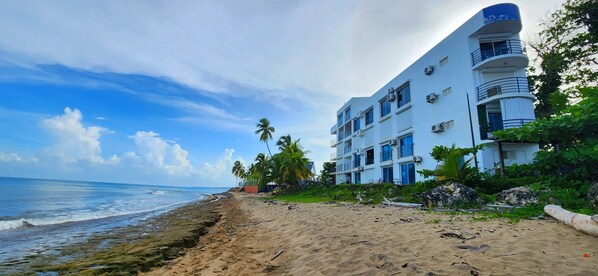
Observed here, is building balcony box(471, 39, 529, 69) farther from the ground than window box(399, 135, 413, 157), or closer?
farther from the ground

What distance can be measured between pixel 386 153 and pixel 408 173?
408 centimetres

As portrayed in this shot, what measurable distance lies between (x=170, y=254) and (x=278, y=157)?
2387 centimetres

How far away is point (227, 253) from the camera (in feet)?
21.2

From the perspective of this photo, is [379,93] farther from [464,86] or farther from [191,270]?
[191,270]

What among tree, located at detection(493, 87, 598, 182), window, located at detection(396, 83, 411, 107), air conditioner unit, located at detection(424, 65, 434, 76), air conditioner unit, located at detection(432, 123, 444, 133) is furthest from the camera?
window, located at detection(396, 83, 411, 107)

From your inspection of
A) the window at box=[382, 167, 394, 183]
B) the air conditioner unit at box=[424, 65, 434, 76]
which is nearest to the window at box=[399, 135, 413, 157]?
the window at box=[382, 167, 394, 183]

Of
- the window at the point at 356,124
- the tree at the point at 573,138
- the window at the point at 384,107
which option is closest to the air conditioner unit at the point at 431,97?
the window at the point at 384,107

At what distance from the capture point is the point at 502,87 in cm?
1711

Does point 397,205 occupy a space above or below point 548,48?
below

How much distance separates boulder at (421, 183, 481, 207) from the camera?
9.93 m

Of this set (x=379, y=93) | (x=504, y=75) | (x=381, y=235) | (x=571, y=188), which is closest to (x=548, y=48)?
(x=504, y=75)

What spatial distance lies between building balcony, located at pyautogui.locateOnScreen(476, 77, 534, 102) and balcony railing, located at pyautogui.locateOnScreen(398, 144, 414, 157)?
7.31 meters

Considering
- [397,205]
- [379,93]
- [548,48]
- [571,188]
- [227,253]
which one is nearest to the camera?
[227,253]

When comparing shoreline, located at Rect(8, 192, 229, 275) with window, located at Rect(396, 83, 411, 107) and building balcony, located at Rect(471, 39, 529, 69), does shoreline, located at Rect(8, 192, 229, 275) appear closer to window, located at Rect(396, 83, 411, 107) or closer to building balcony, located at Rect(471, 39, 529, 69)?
building balcony, located at Rect(471, 39, 529, 69)
